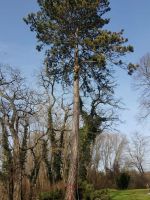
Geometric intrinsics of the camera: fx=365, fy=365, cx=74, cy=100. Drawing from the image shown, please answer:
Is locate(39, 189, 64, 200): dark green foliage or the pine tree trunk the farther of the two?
locate(39, 189, 64, 200): dark green foliage

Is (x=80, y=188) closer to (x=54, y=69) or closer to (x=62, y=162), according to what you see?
(x=54, y=69)

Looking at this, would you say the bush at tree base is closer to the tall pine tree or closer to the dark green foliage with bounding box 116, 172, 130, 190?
the tall pine tree

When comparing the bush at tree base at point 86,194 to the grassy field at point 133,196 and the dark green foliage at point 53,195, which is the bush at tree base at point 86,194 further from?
the grassy field at point 133,196

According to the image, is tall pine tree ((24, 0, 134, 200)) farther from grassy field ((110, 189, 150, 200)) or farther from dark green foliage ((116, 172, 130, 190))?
dark green foliage ((116, 172, 130, 190))

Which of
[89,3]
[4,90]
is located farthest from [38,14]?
[4,90]

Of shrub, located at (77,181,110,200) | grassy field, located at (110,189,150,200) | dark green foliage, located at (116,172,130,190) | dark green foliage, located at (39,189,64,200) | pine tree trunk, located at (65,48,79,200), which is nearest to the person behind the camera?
pine tree trunk, located at (65,48,79,200)

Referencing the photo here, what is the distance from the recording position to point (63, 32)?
76.1 feet

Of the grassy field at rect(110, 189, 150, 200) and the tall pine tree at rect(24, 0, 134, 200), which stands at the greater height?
the tall pine tree at rect(24, 0, 134, 200)

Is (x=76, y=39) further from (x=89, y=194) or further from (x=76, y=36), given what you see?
(x=89, y=194)

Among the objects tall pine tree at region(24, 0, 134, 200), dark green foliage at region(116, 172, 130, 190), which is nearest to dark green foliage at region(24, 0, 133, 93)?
tall pine tree at region(24, 0, 134, 200)

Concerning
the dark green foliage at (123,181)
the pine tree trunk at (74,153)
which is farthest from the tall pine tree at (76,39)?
the dark green foliage at (123,181)

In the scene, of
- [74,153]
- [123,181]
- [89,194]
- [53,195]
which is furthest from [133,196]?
[123,181]

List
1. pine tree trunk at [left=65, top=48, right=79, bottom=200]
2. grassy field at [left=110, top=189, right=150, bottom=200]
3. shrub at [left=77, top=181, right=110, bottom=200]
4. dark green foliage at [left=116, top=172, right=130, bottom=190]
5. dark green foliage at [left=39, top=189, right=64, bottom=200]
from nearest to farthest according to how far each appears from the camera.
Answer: pine tree trunk at [left=65, top=48, right=79, bottom=200] → shrub at [left=77, top=181, right=110, bottom=200] → dark green foliage at [left=39, top=189, right=64, bottom=200] → grassy field at [left=110, top=189, right=150, bottom=200] → dark green foliage at [left=116, top=172, right=130, bottom=190]

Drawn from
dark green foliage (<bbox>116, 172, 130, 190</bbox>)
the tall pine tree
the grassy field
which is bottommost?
the grassy field
